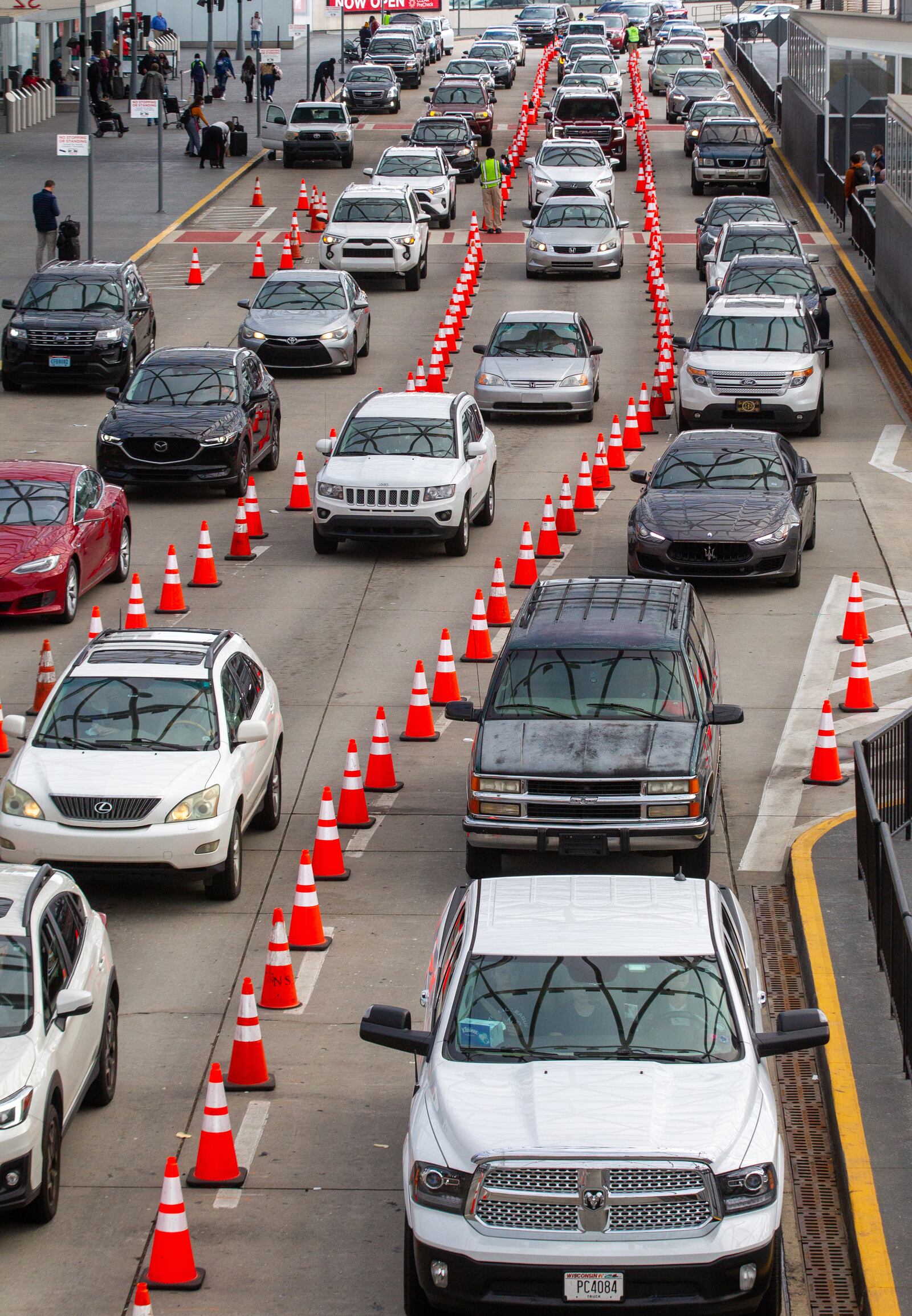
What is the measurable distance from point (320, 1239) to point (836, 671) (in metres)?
10.7

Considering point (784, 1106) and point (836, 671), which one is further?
point (836, 671)

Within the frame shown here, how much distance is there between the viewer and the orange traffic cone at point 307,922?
41.3ft

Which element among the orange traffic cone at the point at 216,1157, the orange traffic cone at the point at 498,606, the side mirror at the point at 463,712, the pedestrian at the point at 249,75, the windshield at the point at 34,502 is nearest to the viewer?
the orange traffic cone at the point at 216,1157

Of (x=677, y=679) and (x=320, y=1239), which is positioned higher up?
(x=677, y=679)

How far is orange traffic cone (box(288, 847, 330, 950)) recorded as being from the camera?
12594 mm

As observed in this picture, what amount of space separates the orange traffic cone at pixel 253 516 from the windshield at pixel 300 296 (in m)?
9.04

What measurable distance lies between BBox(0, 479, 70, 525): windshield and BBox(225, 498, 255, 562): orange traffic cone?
2816 millimetres

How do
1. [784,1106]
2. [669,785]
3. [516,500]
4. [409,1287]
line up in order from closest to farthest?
[409,1287] < [784,1106] < [669,785] < [516,500]

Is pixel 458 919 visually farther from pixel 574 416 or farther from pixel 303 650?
pixel 574 416

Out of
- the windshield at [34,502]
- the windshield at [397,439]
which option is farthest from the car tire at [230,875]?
the windshield at [397,439]

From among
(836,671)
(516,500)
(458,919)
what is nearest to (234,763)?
(458,919)

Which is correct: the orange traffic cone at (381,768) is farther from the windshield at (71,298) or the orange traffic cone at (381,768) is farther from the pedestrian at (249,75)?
the pedestrian at (249,75)

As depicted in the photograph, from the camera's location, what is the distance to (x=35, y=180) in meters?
53.3

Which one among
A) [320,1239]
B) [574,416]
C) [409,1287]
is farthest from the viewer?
[574,416]
